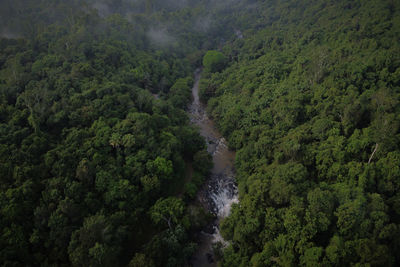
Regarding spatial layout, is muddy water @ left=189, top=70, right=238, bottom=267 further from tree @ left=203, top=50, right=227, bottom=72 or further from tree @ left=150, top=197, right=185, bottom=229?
tree @ left=203, top=50, right=227, bottom=72

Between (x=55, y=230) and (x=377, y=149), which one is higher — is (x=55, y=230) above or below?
below

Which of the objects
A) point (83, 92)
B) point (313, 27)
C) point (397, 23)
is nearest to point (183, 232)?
point (83, 92)

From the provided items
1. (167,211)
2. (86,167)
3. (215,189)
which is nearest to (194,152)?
(215,189)

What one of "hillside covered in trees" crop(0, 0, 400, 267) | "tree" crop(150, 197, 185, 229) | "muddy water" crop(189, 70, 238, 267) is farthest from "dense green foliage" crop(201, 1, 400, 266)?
"tree" crop(150, 197, 185, 229)

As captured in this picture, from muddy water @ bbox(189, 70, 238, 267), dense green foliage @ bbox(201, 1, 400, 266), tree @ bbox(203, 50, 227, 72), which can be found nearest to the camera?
dense green foliage @ bbox(201, 1, 400, 266)

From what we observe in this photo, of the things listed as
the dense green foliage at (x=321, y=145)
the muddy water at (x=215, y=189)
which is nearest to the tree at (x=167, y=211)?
the muddy water at (x=215, y=189)

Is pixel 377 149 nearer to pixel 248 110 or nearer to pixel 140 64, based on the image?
pixel 248 110

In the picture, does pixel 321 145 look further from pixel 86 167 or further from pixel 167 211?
pixel 86 167
